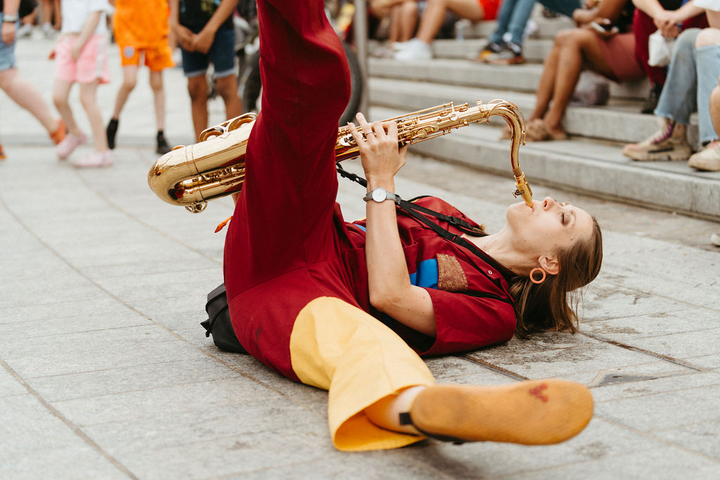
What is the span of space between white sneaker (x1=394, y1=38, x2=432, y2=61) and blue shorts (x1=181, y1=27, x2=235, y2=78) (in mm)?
3343

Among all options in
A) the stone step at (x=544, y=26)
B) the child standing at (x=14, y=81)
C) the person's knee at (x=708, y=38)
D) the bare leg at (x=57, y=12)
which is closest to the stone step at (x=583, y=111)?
the person's knee at (x=708, y=38)

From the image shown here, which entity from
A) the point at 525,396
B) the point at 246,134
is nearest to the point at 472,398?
the point at 525,396

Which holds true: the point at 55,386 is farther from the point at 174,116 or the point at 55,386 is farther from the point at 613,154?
the point at 174,116

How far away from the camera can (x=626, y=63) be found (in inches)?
269

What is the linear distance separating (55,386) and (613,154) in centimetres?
468

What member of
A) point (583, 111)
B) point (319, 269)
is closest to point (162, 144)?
Result: point (583, 111)

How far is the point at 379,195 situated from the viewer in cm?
317

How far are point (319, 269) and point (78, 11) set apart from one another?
18.5 ft

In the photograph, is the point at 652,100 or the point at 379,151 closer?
the point at 379,151

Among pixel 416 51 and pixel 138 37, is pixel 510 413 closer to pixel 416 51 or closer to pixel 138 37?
pixel 138 37

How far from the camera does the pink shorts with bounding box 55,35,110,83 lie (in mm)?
7902

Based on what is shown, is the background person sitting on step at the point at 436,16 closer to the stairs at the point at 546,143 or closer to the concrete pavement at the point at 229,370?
the stairs at the point at 546,143

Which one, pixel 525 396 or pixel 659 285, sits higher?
pixel 525 396

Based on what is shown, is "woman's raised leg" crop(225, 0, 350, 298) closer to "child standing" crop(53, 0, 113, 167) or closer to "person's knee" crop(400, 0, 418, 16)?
"child standing" crop(53, 0, 113, 167)
